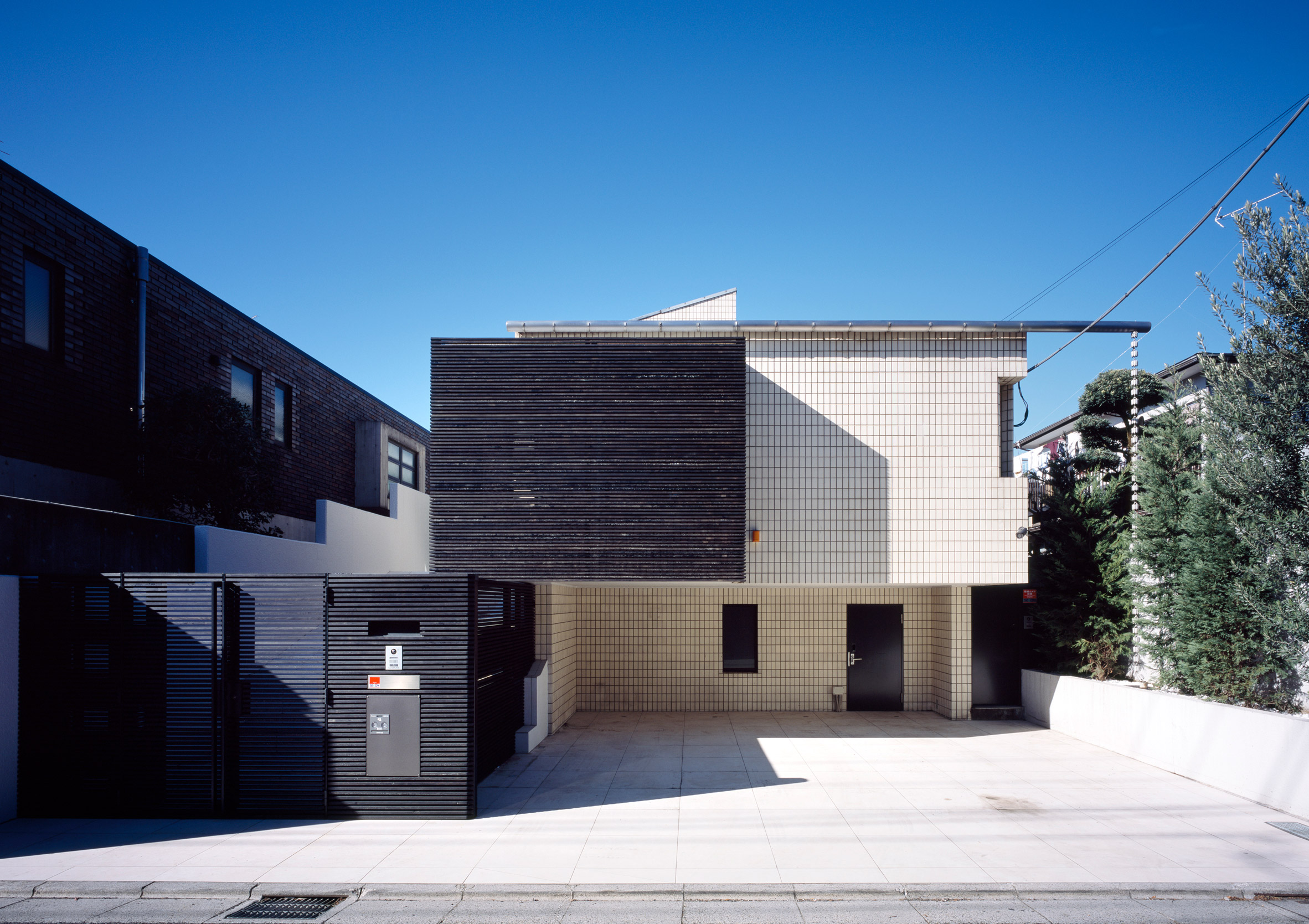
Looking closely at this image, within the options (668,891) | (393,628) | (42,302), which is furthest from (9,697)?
(668,891)

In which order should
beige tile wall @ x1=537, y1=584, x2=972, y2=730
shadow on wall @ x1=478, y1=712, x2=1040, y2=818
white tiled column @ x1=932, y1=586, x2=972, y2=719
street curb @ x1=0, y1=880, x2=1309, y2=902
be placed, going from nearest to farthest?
street curb @ x1=0, y1=880, x2=1309, y2=902 < shadow on wall @ x1=478, y1=712, x2=1040, y2=818 < white tiled column @ x1=932, y1=586, x2=972, y2=719 < beige tile wall @ x1=537, y1=584, x2=972, y2=730

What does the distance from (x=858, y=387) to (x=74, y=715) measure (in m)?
10.8

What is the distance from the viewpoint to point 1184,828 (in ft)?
23.6

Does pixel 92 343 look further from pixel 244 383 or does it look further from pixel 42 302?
pixel 244 383

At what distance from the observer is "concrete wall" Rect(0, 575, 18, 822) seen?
728cm

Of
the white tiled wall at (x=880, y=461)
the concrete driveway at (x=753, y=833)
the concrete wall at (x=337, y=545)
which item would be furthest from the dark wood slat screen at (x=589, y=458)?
the concrete wall at (x=337, y=545)

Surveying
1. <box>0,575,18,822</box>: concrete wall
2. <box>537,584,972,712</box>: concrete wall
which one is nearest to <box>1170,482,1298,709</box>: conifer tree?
<box>537,584,972,712</box>: concrete wall

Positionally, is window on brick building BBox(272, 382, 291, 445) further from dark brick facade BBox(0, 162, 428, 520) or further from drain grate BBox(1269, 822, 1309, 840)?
drain grate BBox(1269, 822, 1309, 840)

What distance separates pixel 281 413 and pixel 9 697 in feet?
29.2

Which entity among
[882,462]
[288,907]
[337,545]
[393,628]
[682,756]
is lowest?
[682,756]

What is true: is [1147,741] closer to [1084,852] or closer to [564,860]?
[1084,852]

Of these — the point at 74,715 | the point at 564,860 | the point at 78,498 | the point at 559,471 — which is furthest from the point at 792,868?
the point at 78,498

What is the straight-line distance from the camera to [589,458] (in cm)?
993

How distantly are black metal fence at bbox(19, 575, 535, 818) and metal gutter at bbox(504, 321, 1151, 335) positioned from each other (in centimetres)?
497
